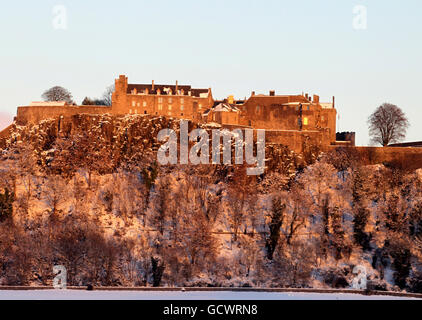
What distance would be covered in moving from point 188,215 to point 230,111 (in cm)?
1503

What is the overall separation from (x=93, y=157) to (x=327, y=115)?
24058 millimetres

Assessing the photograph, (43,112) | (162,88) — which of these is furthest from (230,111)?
(43,112)

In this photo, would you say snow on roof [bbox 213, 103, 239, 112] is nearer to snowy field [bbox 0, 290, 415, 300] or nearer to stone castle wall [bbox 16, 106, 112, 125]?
stone castle wall [bbox 16, 106, 112, 125]

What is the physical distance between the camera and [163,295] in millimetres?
64188

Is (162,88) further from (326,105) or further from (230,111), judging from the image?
(326,105)

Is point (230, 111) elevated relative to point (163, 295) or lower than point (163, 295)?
elevated

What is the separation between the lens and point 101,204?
8356 cm

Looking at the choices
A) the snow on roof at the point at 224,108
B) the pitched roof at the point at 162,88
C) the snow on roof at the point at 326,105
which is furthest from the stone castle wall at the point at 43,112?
the snow on roof at the point at 326,105

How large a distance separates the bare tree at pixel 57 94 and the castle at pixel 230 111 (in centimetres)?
1287

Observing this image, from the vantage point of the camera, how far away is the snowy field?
62.4 meters

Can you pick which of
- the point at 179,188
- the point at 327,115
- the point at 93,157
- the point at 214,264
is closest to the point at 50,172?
the point at 93,157

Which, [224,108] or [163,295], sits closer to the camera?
[163,295]

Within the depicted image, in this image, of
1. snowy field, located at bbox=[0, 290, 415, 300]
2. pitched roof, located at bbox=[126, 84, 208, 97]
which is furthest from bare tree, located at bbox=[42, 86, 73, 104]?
snowy field, located at bbox=[0, 290, 415, 300]
